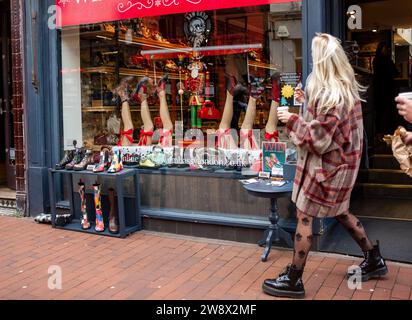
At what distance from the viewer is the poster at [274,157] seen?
490 centimetres

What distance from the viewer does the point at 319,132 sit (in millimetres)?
3477

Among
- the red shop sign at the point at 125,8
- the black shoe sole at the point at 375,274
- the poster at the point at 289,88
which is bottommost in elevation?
the black shoe sole at the point at 375,274

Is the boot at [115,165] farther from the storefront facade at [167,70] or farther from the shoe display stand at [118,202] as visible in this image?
the storefront facade at [167,70]

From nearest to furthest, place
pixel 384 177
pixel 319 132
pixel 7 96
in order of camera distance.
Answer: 1. pixel 319 132
2. pixel 384 177
3. pixel 7 96

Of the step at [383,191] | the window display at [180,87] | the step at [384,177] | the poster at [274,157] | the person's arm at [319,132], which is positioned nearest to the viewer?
the person's arm at [319,132]

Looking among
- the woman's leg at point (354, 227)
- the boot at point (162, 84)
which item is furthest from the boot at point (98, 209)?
the woman's leg at point (354, 227)

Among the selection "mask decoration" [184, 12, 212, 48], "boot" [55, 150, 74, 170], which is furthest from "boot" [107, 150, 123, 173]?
"mask decoration" [184, 12, 212, 48]

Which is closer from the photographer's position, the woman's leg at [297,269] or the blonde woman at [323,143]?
the blonde woman at [323,143]

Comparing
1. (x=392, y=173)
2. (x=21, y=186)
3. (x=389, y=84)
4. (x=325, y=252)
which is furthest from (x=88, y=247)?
(x=389, y=84)

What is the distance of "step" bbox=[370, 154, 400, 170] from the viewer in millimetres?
7094

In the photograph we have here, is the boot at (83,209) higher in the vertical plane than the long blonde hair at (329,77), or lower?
lower

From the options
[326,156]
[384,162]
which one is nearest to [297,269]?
[326,156]

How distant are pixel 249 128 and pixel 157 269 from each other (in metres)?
2.05

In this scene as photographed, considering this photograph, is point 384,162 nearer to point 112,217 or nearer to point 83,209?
point 112,217
